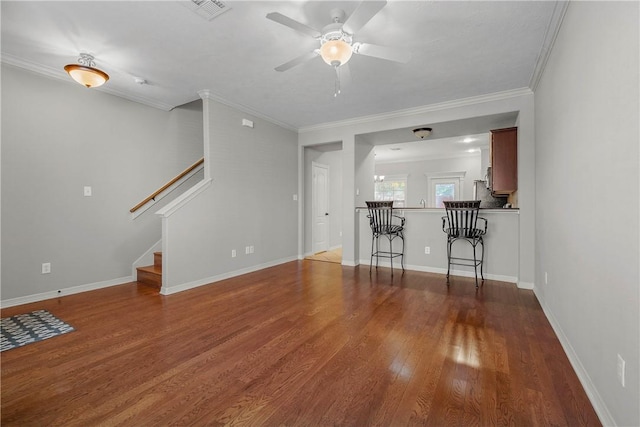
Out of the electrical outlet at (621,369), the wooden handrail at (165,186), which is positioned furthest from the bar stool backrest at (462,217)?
the wooden handrail at (165,186)

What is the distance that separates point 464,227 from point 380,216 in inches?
49.0

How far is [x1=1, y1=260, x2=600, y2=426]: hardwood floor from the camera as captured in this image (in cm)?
148

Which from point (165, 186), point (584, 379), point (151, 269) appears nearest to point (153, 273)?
point (151, 269)

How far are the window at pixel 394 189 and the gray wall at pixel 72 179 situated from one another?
7293 millimetres

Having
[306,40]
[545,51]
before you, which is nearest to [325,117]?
[306,40]

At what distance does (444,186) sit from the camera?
9055 millimetres

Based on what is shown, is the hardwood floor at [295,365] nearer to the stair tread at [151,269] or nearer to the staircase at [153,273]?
the staircase at [153,273]

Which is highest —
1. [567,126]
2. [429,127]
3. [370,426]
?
[429,127]

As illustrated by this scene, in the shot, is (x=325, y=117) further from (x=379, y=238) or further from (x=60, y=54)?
(x=60, y=54)

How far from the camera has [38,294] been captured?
3238 mm

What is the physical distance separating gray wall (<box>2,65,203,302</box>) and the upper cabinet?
5032 millimetres

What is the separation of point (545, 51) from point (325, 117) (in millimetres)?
3071

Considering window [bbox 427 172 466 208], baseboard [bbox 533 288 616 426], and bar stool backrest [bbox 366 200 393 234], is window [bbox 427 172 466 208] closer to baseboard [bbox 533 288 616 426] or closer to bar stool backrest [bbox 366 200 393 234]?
bar stool backrest [bbox 366 200 393 234]

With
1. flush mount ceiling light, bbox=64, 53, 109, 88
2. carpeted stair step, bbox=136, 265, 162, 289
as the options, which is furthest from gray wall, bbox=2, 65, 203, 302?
flush mount ceiling light, bbox=64, 53, 109, 88
